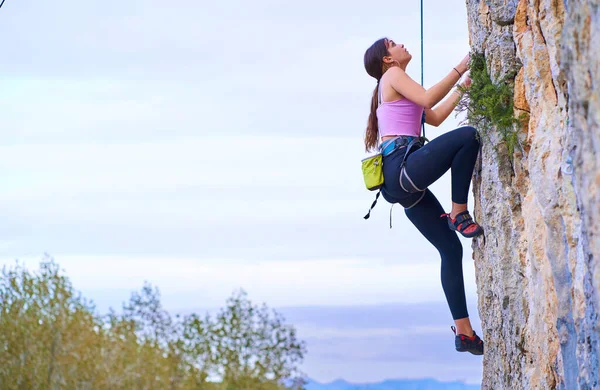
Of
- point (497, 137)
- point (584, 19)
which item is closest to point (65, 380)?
point (497, 137)

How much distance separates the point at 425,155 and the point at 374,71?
1.18m

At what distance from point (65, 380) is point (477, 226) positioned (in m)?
4.06

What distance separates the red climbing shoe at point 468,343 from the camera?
23.7 feet

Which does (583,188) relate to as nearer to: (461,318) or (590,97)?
(590,97)

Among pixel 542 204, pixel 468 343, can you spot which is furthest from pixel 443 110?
pixel 468 343

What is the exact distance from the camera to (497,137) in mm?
6883

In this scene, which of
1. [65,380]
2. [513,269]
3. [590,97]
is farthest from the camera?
[65,380]

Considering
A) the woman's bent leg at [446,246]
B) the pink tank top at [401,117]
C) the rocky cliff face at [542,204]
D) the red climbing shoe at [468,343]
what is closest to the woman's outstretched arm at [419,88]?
the pink tank top at [401,117]

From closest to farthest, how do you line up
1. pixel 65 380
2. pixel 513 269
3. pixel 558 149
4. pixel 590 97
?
pixel 590 97
pixel 558 149
pixel 513 269
pixel 65 380

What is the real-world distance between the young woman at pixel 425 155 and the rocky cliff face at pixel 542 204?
1.02ft

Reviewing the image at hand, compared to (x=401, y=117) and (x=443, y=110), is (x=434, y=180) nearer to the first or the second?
(x=401, y=117)

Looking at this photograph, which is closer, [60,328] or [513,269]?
[513,269]

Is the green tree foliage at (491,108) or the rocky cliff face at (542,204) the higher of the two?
the green tree foliage at (491,108)

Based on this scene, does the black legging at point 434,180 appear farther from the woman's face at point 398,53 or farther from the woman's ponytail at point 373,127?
the woman's face at point 398,53
